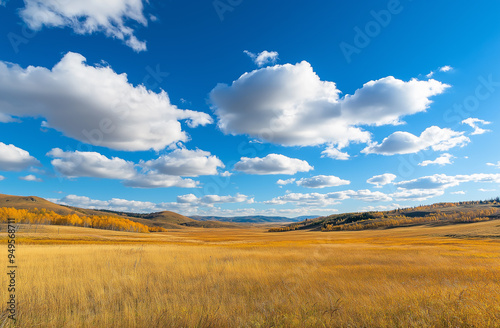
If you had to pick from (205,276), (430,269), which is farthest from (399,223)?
(205,276)

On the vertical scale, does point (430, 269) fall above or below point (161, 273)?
below

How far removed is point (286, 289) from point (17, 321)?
773 cm

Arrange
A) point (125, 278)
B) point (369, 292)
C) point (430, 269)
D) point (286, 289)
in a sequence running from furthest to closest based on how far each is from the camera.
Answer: point (430, 269) → point (125, 278) → point (286, 289) → point (369, 292)

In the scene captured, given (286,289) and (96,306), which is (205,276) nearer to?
(286,289)

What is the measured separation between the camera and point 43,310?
6625mm

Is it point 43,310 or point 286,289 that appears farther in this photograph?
point 286,289

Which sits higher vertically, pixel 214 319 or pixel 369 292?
pixel 214 319

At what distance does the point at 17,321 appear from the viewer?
18.9 ft

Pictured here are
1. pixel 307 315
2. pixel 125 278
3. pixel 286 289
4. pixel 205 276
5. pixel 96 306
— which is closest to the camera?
pixel 307 315

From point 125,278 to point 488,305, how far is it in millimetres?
12278

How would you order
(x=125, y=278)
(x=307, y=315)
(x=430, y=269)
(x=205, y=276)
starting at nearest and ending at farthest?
(x=307, y=315) → (x=125, y=278) → (x=205, y=276) → (x=430, y=269)

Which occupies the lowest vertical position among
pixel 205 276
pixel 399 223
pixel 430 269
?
pixel 399 223

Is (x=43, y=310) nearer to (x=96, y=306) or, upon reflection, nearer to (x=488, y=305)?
(x=96, y=306)

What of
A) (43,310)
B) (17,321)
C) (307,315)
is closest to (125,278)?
(43,310)
